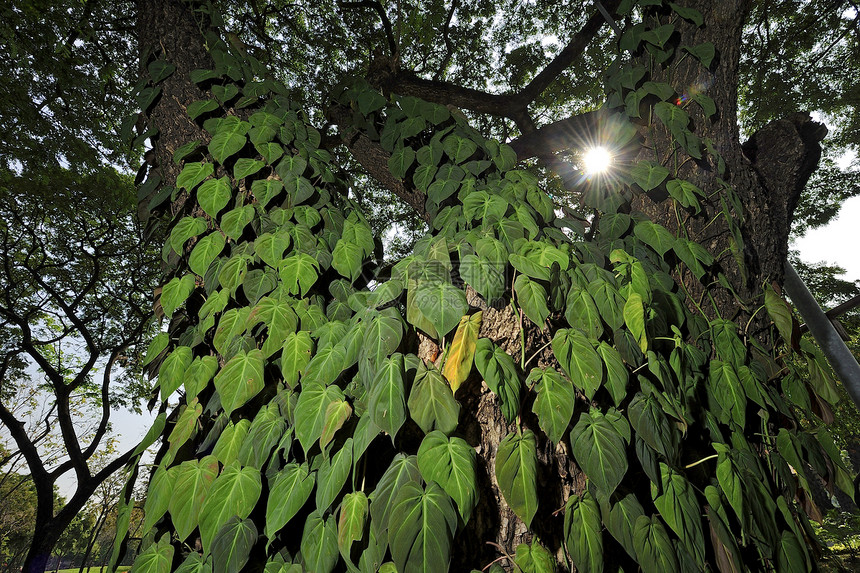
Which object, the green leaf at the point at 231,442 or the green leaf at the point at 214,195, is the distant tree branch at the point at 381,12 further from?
the green leaf at the point at 231,442

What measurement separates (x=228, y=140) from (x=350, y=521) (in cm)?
145

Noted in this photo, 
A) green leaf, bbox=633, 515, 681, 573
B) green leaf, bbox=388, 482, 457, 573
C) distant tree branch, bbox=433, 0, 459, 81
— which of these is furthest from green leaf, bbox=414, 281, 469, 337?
distant tree branch, bbox=433, 0, 459, 81

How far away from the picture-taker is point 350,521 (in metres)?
0.84

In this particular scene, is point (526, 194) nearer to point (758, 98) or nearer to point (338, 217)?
point (338, 217)

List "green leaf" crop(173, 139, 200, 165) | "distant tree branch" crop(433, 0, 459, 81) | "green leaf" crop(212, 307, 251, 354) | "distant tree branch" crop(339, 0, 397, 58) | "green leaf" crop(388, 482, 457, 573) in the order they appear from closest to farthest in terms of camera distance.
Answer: "green leaf" crop(388, 482, 457, 573) → "green leaf" crop(212, 307, 251, 354) → "green leaf" crop(173, 139, 200, 165) → "distant tree branch" crop(339, 0, 397, 58) → "distant tree branch" crop(433, 0, 459, 81)

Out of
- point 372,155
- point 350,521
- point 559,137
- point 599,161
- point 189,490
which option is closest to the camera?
point 350,521

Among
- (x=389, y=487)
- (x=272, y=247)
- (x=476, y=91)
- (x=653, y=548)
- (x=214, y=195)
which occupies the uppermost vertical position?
(x=476, y=91)

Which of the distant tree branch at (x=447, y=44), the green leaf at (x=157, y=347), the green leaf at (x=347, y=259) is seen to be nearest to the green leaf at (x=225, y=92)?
the green leaf at (x=347, y=259)

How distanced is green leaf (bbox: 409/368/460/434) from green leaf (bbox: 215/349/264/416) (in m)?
0.53

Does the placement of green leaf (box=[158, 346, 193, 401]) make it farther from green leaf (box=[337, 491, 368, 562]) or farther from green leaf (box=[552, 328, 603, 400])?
green leaf (box=[552, 328, 603, 400])

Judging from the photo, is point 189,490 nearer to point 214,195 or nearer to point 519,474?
point 519,474

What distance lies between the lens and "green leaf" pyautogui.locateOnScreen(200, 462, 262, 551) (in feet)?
3.18

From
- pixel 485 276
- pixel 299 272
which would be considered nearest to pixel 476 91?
pixel 299 272

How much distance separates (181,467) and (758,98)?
6494 mm
